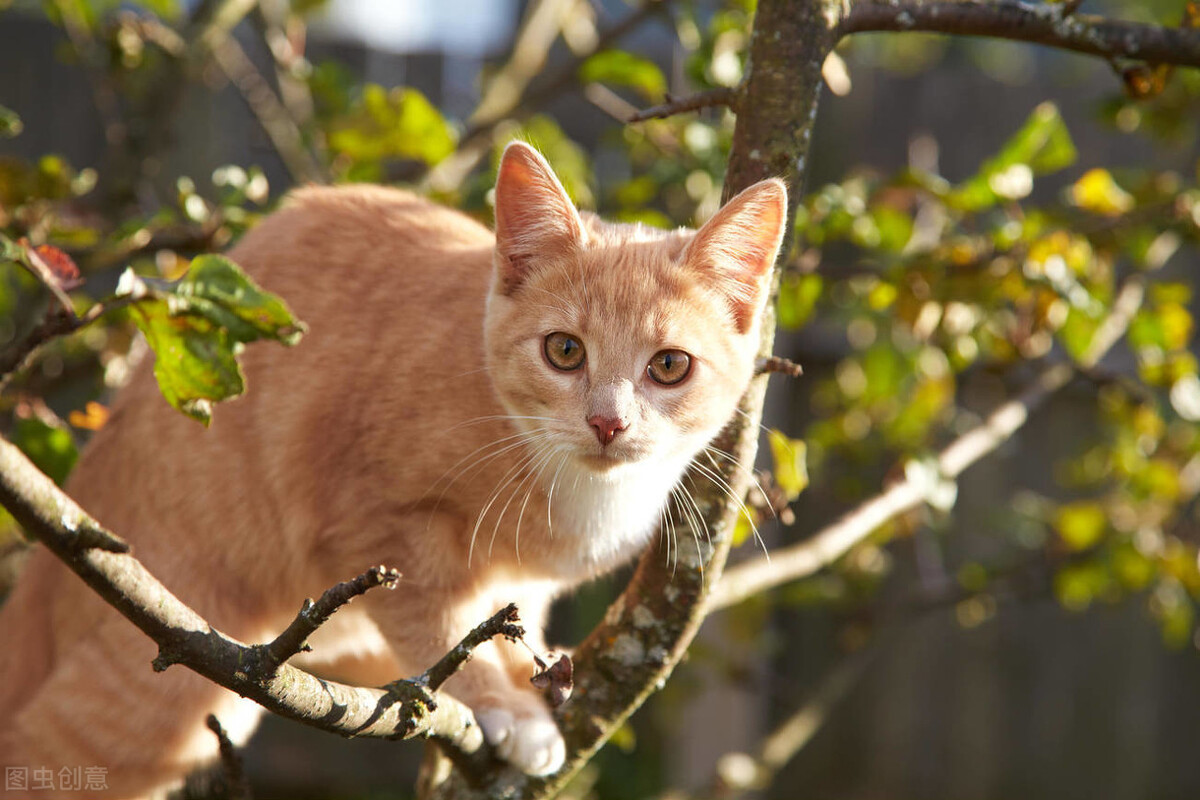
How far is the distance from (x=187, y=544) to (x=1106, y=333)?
2517mm

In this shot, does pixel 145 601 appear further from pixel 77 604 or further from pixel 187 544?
pixel 77 604

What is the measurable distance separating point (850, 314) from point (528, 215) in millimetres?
1802

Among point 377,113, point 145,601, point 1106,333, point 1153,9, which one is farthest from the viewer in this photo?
point 1153,9

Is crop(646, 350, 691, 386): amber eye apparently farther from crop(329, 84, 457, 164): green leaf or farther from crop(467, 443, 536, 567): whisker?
crop(329, 84, 457, 164): green leaf

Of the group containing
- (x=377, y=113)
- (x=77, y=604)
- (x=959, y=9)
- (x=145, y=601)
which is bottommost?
(x=77, y=604)

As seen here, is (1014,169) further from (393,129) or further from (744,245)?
(393,129)

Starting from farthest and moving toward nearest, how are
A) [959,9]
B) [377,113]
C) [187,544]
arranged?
[377,113] → [187,544] → [959,9]

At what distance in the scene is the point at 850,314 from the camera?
11.5 ft

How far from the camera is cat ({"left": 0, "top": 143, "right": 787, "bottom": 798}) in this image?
6.40 feet

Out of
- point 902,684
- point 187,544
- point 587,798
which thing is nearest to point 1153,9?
point 902,684

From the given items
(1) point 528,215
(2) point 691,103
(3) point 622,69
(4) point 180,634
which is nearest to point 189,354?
(4) point 180,634

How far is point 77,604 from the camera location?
6.93 ft

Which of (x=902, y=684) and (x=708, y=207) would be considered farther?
(x=902, y=684)

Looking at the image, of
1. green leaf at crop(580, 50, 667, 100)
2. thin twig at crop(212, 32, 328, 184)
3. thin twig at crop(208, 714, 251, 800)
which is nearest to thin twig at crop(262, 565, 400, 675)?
thin twig at crop(208, 714, 251, 800)
